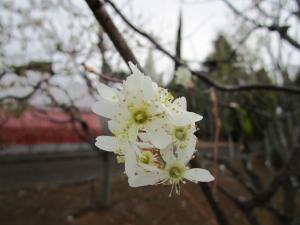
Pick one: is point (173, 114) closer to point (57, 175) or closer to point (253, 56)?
point (57, 175)

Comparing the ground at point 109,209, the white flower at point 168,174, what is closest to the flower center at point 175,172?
the white flower at point 168,174

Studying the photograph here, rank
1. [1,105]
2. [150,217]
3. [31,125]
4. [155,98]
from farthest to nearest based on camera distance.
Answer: [31,125] → [1,105] → [150,217] → [155,98]

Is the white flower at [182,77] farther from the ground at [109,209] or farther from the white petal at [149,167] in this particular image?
the white petal at [149,167]

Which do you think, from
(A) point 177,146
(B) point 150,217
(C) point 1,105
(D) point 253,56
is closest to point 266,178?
(D) point 253,56

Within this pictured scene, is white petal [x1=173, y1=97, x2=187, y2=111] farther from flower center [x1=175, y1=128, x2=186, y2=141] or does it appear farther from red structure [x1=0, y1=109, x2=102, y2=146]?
red structure [x1=0, y1=109, x2=102, y2=146]

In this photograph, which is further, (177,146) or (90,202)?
(90,202)

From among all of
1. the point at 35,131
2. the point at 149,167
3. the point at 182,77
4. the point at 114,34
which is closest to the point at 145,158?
the point at 149,167

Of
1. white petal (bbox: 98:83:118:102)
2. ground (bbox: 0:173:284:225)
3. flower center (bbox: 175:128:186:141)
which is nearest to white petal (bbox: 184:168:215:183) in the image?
flower center (bbox: 175:128:186:141)

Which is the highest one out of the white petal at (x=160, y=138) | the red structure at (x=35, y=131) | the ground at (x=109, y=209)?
the white petal at (x=160, y=138)
